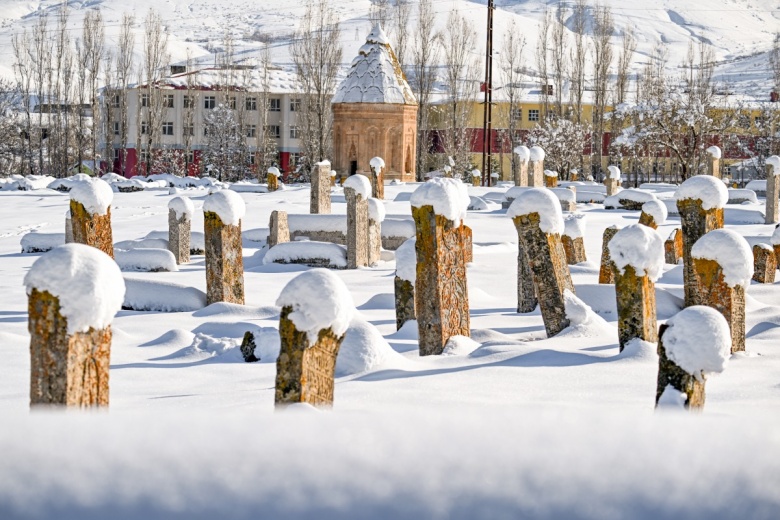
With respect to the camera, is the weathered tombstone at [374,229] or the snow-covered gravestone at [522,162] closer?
the weathered tombstone at [374,229]

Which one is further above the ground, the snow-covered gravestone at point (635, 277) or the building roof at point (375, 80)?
the building roof at point (375, 80)

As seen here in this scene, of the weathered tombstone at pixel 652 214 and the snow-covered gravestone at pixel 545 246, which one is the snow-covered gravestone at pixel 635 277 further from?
the weathered tombstone at pixel 652 214

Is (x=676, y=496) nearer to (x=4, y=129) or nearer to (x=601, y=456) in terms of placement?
(x=601, y=456)

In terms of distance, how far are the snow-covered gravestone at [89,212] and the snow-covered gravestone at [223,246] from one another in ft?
2.60

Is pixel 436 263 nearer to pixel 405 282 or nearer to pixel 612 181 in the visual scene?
pixel 405 282

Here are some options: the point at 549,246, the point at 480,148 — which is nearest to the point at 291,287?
the point at 549,246

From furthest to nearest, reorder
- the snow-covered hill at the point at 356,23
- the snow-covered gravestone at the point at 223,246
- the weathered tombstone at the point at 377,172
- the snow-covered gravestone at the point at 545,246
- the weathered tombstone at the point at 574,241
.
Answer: the snow-covered hill at the point at 356,23 < the weathered tombstone at the point at 377,172 < the weathered tombstone at the point at 574,241 < the snow-covered gravestone at the point at 223,246 < the snow-covered gravestone at the point at 545,246

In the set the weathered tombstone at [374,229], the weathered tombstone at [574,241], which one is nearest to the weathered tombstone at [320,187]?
the weathered tombstone at [374,229]

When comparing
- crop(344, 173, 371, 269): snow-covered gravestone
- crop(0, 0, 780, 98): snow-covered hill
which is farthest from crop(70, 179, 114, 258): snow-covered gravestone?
crop(0, 0, 780, 98): snow-covered hill

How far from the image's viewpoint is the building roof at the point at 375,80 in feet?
101

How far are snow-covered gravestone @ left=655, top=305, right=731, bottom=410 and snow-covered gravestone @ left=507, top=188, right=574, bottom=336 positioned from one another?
10.4ft

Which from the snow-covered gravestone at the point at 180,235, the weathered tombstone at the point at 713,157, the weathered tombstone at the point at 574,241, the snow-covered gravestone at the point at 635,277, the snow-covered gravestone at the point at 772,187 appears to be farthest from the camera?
the weathered tombstone at the point at 713,157

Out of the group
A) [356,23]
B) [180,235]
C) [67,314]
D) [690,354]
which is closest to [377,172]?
[180,235]

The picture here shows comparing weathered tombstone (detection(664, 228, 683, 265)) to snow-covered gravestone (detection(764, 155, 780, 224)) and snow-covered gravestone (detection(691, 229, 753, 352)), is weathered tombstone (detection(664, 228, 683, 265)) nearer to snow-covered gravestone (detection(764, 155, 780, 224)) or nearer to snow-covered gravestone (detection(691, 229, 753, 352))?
snow-covered gravestone (detection(691, 229, 753, 352))
